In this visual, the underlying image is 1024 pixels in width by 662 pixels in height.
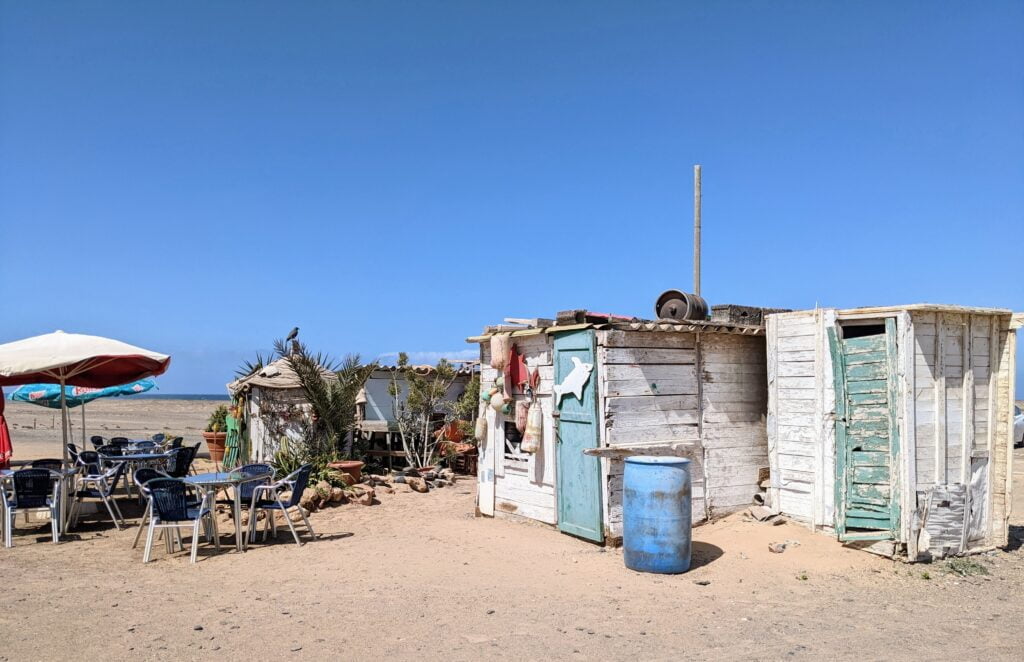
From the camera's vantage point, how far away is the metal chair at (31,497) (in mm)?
8102

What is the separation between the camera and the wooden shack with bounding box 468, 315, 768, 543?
797cm

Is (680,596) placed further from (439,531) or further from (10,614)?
(10,614)

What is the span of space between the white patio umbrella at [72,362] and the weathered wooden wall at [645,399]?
20.2 feet

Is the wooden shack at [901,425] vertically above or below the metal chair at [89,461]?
above

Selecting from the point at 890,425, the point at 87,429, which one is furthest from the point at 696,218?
the point at 87,429

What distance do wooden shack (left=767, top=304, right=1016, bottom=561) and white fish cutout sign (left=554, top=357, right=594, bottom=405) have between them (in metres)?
2.41

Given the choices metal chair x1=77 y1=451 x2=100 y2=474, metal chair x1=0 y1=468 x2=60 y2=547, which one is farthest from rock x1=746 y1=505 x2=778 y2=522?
metal chair x1=77 y1=451 x2=100 y2=474

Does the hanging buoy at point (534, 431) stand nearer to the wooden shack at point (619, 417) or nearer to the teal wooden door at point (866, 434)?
the wooden shack at point (619, 417)

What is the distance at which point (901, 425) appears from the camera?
713 cm

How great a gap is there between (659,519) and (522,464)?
2.71m

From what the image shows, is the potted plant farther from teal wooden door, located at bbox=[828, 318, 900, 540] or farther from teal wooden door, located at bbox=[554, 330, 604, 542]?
teal wooden door, located at bbox=[828, 318, 900, 540]

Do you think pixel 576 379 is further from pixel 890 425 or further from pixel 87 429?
pixel 87 429

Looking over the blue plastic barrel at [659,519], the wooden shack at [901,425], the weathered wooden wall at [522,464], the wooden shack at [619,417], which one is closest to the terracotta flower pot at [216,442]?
the weathered wooden wall at [522,464]

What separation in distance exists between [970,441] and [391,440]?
10.5 m
